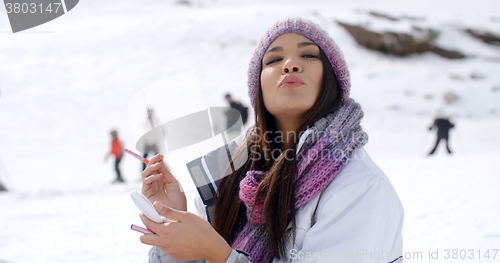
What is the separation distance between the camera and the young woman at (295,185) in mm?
1218

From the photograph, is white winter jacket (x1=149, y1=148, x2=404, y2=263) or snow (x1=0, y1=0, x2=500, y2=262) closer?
white winter jacket (x1=149, y1=148, x2=404, y2=263)

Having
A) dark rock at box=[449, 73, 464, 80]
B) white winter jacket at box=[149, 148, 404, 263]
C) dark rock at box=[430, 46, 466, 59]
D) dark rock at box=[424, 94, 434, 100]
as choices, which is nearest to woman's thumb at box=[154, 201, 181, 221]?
white winter jacket at box=[149, 148, 404, 263]

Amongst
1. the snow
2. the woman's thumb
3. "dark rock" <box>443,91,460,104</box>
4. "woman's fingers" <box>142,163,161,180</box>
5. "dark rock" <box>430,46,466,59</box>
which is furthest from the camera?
"dark rock" <box>430,46,466,59</box>

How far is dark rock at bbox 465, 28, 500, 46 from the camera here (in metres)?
32.2

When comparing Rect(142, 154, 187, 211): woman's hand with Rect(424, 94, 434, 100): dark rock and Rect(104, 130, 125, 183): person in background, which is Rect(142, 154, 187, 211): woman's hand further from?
Rect(424, 94, 434, 100): dark rock

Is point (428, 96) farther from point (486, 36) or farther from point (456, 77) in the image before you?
point (486, 36)

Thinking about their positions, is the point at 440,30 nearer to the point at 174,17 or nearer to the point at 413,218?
the point at 174,17

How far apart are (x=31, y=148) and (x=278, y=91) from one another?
12819 mm

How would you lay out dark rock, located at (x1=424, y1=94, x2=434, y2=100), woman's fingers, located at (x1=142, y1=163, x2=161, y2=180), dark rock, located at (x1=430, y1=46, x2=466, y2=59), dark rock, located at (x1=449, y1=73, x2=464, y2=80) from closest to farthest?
woman's fingers, located at (x1=142, y1=163, x2=161, y2=180) < dark rock, located at (x1=424, y1=94, x2=434, y2=100) < dark rock, located at (x1=449, y1=73, x2=464, y2=80) < dark rock, located at (x1=430, y1=46, x2=466, y2=59)

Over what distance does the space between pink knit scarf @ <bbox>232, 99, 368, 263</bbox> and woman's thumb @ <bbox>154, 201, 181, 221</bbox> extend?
0.36 meters

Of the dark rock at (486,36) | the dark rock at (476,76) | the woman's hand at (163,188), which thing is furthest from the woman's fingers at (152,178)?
the dark rock at (486,36)

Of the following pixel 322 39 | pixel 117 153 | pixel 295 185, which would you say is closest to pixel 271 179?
pixel 295 185

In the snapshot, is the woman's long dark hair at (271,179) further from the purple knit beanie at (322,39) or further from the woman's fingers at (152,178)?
the woman's fingers at (152,178)

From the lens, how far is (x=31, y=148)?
11.9 m
